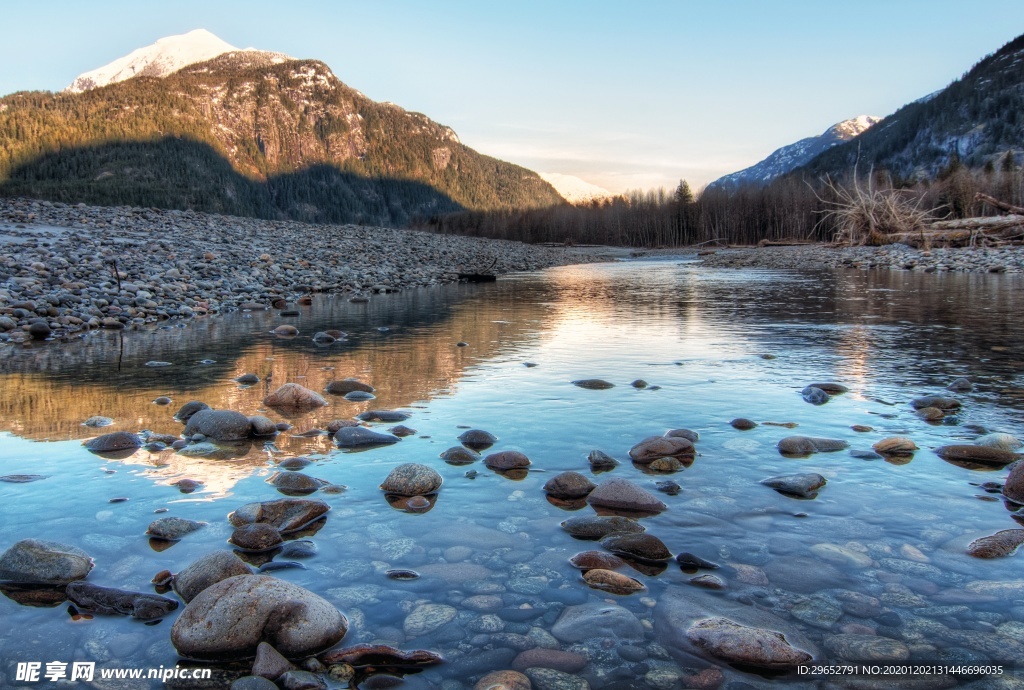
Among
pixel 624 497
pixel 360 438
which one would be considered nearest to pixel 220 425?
pixel 360 438

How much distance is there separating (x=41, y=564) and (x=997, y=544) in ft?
14.1

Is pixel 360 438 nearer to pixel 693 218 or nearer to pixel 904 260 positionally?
pixel 904 260

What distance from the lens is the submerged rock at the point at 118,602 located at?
2.62 meters

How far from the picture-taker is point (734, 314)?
13234 mm

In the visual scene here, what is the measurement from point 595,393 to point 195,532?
3920 mm

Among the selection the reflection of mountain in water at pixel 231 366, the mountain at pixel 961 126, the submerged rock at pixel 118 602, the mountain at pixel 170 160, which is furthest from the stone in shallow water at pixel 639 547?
the mountain at pixel 961 126

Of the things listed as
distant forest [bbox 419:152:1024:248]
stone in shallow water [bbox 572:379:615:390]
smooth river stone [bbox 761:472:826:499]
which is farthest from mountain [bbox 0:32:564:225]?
smooth river stone [bbox 761:472:826:499]

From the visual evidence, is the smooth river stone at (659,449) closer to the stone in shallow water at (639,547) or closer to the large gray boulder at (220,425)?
the stone in shallow water at (639,547)

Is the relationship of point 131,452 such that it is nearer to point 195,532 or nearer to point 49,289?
point 195,532

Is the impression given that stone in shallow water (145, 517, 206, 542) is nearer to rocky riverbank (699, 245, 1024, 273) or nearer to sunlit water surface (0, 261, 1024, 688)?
sunlit water surface (0, 261, 1024, 688)

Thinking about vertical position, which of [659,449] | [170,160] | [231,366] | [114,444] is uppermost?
[170,160]

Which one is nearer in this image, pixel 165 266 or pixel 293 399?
pixel 293 399

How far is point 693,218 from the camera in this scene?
278 feet

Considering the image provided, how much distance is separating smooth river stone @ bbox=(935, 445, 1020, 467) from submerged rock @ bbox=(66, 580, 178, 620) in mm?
4568
